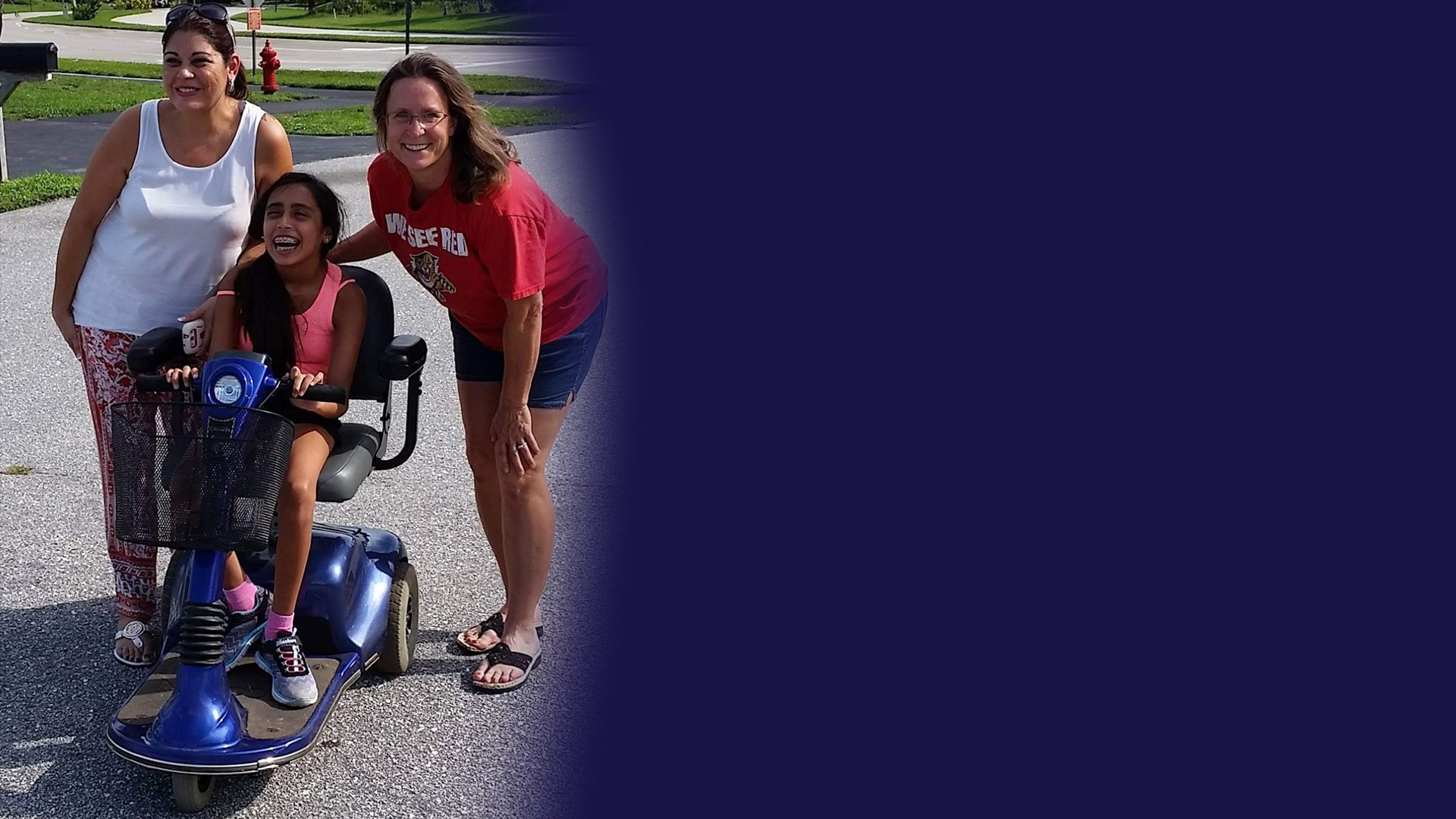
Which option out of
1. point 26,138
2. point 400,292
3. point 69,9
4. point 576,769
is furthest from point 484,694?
point 69,9

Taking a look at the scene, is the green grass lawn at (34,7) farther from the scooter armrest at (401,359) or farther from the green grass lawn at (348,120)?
the scooter armrest at (401,359)

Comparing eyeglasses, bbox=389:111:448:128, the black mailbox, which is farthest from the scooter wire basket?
the black mailbox

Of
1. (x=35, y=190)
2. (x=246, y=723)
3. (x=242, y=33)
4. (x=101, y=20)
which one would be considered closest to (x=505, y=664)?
(x=246, y=723)

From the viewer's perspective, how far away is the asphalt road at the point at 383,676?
2939 millimetres

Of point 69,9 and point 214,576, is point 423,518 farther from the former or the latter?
point 69,9

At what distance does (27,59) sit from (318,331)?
8.77m

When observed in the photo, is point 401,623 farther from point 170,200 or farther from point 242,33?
point 242,33

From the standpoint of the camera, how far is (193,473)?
2.71 m

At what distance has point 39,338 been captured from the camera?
6.62 m

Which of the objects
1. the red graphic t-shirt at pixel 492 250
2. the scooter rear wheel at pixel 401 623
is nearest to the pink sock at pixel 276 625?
the scooter rear wheel at pixel 401 623

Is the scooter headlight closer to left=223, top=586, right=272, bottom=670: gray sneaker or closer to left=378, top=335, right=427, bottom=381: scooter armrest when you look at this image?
left=378, top=335, right=427, bottom=381: scooter armrest

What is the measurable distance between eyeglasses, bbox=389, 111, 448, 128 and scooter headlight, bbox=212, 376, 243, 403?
24.5 inches

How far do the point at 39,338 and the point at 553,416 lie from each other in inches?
172

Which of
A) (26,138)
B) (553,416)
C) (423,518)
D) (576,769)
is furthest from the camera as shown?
(26,138)
